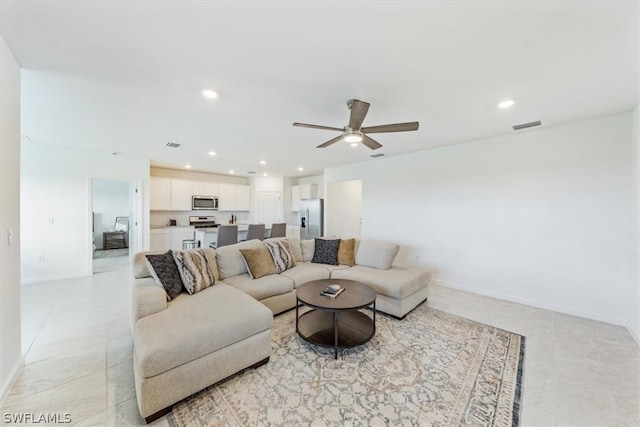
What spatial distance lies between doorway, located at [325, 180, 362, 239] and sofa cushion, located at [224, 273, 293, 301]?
3.87 meters

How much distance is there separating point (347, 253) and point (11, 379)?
3587 mm

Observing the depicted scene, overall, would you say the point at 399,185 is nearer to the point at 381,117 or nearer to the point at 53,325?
the point at 381,117

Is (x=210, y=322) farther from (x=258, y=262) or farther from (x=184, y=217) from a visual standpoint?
(x=184, y=217)

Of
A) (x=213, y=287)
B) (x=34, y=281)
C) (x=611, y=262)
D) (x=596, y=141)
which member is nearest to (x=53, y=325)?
(x=213, y=287)

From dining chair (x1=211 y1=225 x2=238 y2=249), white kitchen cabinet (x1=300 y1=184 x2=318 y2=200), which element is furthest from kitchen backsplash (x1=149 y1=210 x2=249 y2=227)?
dining chair (x1=211 y1=225 x2=238 y2=249)

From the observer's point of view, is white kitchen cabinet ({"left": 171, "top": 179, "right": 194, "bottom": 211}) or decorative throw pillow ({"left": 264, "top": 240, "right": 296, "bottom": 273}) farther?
white kitchen cabinet ({"left": 171, "top": 179, "right": 194, "bottom": 211})

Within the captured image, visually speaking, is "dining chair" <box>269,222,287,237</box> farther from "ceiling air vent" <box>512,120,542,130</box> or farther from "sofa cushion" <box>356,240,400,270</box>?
"ceiling air vent" <box>512,120,542,130</box>

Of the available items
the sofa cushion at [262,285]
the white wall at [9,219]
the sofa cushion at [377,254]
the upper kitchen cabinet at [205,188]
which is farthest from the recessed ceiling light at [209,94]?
the upper kitchen cabinet at [205,188]

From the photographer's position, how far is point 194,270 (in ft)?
8.46

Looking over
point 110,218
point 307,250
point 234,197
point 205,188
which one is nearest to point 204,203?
point 205,188

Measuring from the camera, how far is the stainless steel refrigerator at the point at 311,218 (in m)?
7.04

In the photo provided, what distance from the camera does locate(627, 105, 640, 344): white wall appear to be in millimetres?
2574

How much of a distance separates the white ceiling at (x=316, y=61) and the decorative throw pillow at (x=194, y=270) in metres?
1.69

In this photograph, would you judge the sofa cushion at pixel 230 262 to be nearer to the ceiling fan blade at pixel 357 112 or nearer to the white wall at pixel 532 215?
the ceiling fan blade at pixel 357 112
